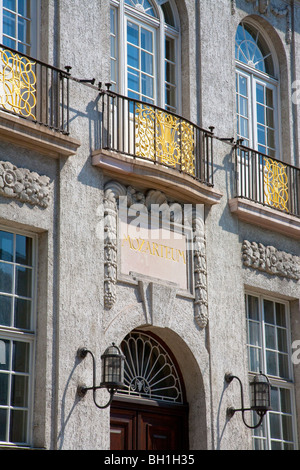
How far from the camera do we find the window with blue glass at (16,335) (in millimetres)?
10219

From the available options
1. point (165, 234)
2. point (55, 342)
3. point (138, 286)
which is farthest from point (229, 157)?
point (55, 342)

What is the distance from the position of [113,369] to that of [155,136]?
10.7 feet

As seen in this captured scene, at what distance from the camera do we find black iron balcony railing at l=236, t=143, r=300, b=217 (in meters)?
13.7

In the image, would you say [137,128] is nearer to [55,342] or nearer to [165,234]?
[165,234]

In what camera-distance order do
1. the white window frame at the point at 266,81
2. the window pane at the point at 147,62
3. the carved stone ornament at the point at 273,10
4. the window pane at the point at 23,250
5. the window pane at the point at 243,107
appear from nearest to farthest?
the window pane at the point at 23,250 < the window pane at the point at 147,62 < the window pane at the point at 243,107 < the white window frame at the point at 266,81 < the carved stone ornament at the point at 273,10

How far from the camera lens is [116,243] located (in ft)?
37.7

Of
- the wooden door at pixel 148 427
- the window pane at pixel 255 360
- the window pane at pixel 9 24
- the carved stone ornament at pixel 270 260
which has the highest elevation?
the window pane at pixel 9 24

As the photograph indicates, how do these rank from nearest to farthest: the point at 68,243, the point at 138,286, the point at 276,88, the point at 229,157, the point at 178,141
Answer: the point at 68,243 → the point at 138,286 → the point at 178,141 → the point at 229,157 → the point at 276,88

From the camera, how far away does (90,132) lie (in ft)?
38.0

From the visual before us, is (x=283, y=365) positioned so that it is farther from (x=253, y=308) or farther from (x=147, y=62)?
(x=147, y=62)

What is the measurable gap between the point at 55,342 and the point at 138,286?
154 centimetres

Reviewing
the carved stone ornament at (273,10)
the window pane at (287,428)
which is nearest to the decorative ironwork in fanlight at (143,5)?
the carved stone ornament at (273,10)

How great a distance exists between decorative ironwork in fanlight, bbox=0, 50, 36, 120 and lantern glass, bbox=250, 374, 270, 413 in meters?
4.17

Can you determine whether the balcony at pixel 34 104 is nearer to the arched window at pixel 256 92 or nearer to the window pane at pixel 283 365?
the arched window at pixel 256 92
